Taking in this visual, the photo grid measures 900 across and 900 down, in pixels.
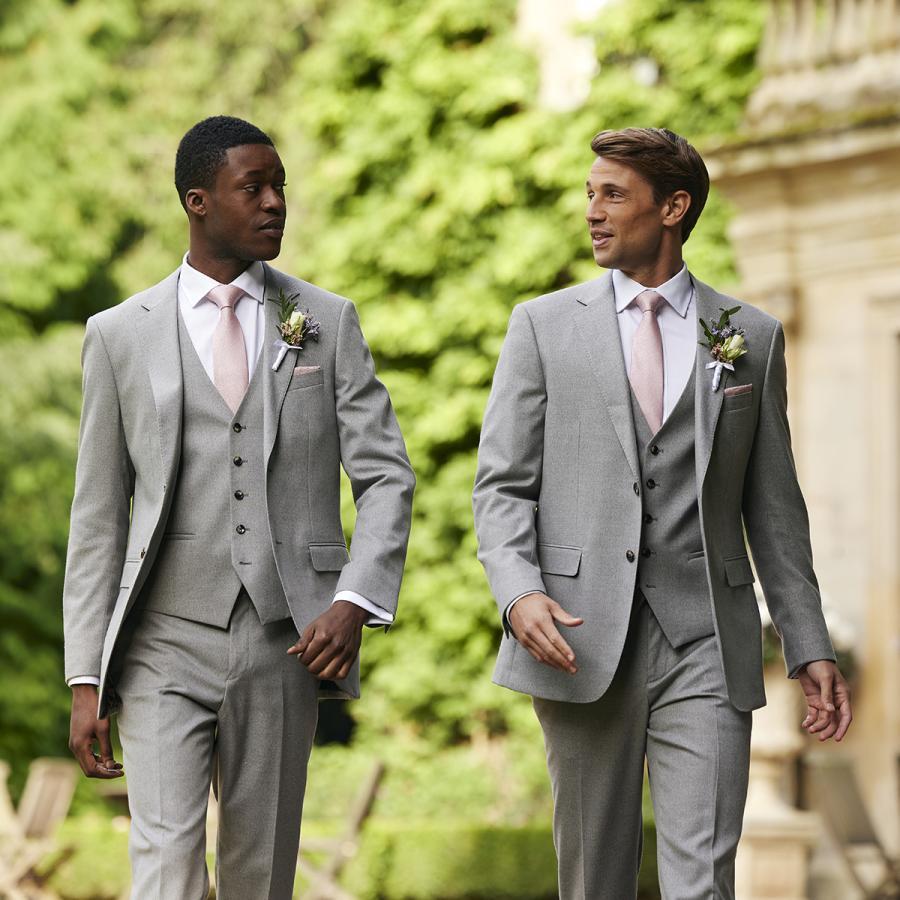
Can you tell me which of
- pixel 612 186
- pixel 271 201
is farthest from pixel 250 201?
pixel 612 186

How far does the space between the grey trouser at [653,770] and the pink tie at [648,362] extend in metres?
0.43

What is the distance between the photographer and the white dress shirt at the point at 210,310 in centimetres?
458

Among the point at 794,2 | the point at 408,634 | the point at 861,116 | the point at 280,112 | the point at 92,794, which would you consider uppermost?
the point at 280,112

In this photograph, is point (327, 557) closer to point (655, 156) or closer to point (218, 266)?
point (218, 266)

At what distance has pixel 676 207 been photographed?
4.65 m

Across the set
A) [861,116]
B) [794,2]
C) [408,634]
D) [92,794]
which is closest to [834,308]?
[861,116]

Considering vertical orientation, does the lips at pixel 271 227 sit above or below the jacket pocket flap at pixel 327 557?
above

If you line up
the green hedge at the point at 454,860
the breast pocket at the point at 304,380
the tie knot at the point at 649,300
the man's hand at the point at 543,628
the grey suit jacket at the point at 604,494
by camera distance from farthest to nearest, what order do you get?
the green hedge at the point at 454,860 → the tie knot at the point at 649,300 → the breast pocket at the point at 304,380 → the grey suit jacket at the point at 604,494 → the man's hand at the point at 543,628

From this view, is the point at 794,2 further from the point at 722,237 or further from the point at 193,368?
the point at 193,368

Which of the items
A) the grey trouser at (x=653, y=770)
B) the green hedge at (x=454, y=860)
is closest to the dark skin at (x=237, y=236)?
the grey trouser at (x=653, y=770)

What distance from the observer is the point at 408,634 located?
51.7ft

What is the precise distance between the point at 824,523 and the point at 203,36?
41.2 ft

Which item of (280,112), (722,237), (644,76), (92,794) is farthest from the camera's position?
(280,112)

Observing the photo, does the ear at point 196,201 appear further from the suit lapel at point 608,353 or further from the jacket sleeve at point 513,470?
the suit lapel at point 608,353
